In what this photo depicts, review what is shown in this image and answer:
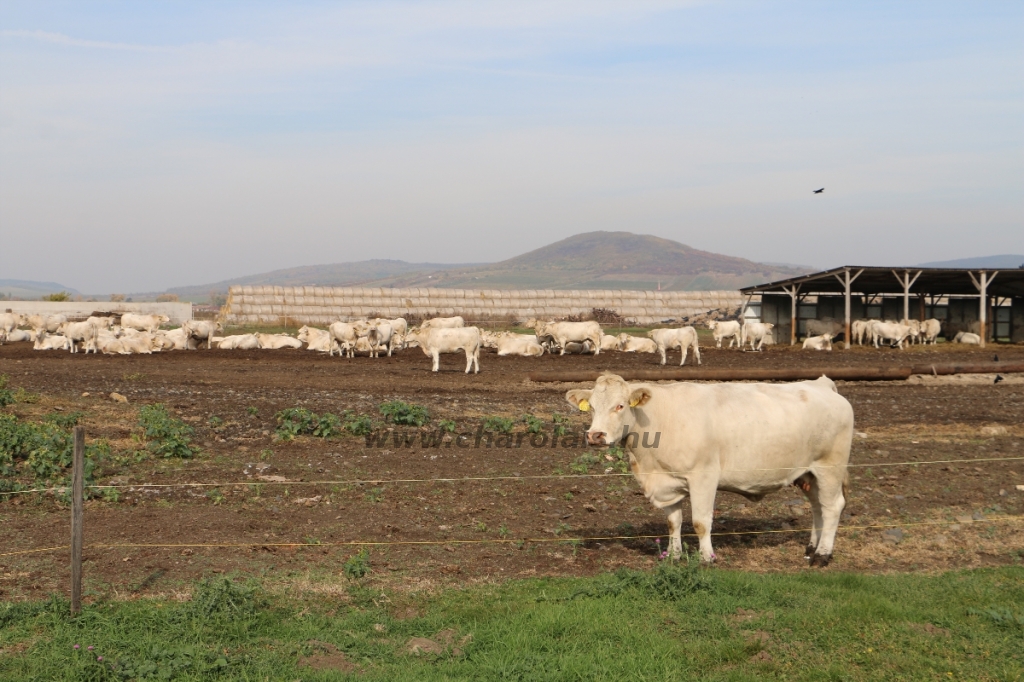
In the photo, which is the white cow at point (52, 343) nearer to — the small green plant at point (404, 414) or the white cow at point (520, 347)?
the white cow at point (520, 347)

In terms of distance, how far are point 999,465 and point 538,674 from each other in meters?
11.4

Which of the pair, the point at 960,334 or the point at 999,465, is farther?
the point at 960,334

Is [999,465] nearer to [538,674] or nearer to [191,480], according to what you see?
[538,674]

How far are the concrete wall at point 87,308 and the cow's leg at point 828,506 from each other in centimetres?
6470

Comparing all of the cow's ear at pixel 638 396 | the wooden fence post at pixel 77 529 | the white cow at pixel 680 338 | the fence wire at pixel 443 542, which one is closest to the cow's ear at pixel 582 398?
the cow's ear at pixel 638 396

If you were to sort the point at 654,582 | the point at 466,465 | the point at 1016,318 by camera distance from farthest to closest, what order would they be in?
1. the point at 1016,318
2. the point at 466,465
3. the point at 654,582

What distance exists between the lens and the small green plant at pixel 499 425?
18109mm

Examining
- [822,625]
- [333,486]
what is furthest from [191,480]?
[822,625]

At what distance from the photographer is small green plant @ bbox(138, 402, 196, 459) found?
1541 centimetres

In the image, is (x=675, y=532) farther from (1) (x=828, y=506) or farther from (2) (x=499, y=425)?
(2) (x=499, y=425)

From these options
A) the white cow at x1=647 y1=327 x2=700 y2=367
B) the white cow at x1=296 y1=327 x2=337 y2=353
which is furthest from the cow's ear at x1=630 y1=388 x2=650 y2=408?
the white cow at x1=296 y1=327 x2=337 y2=353

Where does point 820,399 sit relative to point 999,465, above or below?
above

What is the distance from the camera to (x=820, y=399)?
10875mm

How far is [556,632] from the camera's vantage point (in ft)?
25.7
